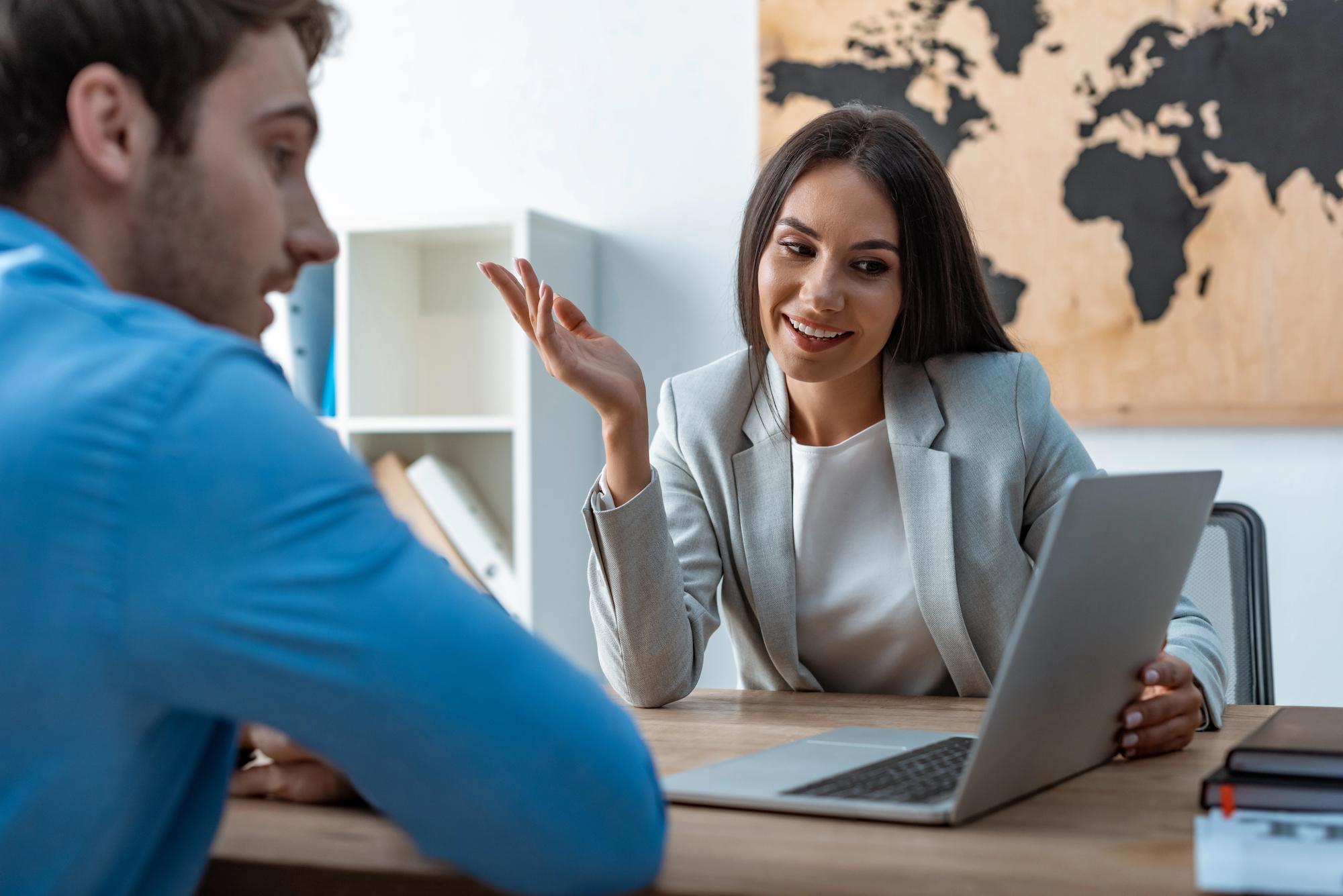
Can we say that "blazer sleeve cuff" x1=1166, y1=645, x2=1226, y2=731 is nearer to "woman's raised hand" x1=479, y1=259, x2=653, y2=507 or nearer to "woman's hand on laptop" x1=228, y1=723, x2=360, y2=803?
"woman's raised hand" x1=479, y1=259, x2=653, y2=507

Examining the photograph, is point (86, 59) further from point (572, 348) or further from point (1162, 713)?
point (1162, 713)

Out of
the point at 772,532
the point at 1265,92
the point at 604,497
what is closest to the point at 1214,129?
the point at 1265,92

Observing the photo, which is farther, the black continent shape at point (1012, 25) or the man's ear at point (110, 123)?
the black continent shape at point (1012, 25)

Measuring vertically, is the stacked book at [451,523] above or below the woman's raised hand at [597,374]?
below

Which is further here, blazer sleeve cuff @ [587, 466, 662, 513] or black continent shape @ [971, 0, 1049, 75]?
black continent shape @ [971, 0, 1049, 75]

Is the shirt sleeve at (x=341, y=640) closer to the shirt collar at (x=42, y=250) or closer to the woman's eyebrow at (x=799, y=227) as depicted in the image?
the shirt collar at (x=42, y=250)

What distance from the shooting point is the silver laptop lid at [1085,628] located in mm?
716

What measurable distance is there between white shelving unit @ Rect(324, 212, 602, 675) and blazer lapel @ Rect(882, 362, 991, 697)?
116cm

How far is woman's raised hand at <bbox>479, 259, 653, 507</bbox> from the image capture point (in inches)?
50.4

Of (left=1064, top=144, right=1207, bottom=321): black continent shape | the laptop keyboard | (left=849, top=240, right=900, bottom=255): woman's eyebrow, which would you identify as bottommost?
the laptop keyboard

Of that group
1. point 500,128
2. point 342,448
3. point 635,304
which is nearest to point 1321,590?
point 635,304

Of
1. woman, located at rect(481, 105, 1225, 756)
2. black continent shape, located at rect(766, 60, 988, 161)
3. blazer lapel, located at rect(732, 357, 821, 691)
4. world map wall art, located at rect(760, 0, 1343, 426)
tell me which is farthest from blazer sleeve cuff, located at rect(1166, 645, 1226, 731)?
black continent shape, located at rect(766, 60, 988, 161)

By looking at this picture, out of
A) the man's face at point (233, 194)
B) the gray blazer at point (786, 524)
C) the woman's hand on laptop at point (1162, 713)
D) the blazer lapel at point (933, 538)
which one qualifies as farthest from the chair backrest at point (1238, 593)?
the man's face at point (233, 194)

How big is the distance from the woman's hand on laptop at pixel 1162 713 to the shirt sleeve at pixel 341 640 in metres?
0.57
